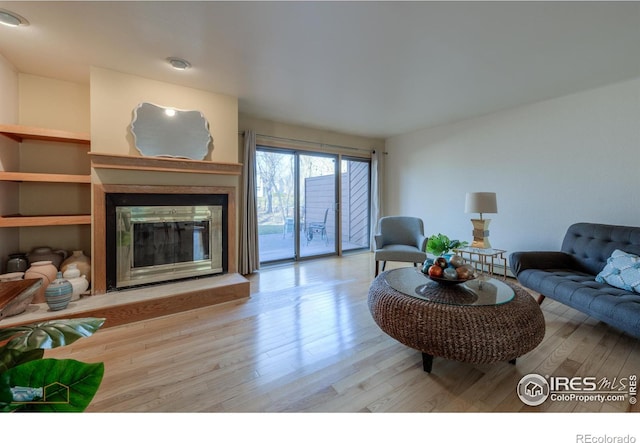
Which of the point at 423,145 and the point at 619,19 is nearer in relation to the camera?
the point at 619,19

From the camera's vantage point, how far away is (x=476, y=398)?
150cm

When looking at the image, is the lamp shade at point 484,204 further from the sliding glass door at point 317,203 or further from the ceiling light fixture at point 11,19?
the ceiling light fixture at point 11,19

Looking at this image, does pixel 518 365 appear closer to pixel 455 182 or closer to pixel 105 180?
pixel 455 182

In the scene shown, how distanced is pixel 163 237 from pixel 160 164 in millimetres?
780

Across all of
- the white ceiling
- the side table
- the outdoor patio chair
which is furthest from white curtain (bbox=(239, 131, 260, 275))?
the side table

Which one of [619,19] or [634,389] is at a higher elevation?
[619,19]

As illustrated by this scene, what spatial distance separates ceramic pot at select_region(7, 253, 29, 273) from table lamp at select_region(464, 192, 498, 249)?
4.56 metres

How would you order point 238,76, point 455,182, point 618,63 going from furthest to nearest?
point 455,182 → point 238,76 → point 618,63

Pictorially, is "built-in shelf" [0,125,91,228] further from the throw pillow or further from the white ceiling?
the throw pillow

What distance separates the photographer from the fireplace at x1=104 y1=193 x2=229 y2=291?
8.91ft
